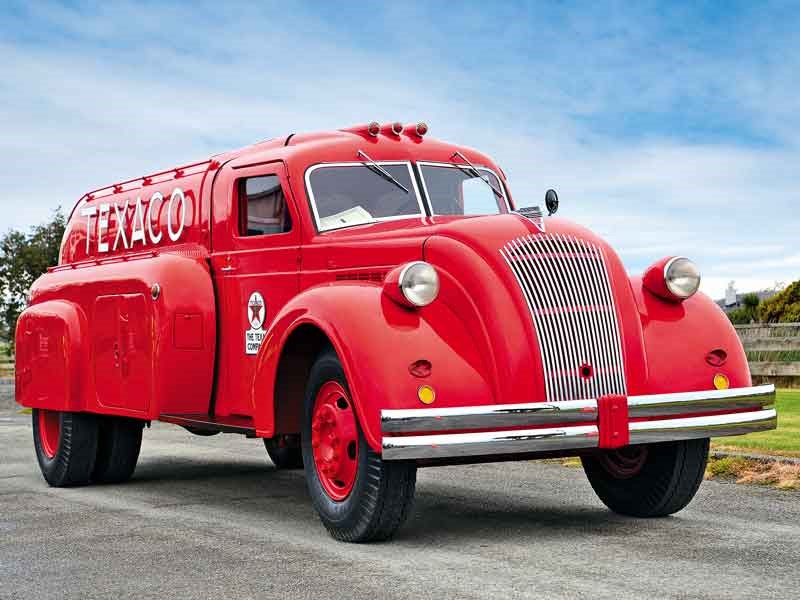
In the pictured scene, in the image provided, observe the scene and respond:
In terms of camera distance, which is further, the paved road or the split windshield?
the split windshield

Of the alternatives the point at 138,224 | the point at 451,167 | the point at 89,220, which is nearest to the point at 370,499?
the point at 451,167

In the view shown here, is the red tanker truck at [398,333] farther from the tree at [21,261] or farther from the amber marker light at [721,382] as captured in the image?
the tree at [21,261]

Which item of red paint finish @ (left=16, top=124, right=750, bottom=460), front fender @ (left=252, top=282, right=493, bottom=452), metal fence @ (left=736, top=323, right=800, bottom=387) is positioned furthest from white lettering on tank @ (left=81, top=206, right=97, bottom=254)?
metal fence @ (left=736, top=323, right=800, bottom=387)

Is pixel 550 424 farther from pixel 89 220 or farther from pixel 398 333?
pixel 89 220

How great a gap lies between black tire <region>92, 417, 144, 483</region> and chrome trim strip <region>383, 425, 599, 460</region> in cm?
490

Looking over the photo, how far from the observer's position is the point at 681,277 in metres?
7.32

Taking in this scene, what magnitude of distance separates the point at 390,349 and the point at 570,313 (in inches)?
42.9

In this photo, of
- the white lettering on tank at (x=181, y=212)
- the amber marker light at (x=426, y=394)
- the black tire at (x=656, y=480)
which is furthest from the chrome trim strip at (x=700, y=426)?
the white lettering on tank at (x=181, y=212)

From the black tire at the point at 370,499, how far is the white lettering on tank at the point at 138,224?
393 centimetres

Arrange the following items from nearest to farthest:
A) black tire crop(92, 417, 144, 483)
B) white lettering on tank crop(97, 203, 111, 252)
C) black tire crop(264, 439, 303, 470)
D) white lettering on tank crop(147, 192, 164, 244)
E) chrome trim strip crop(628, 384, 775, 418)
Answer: chrome trim strip crop(628, 384, 775, 418) → white lettering on tank crop(147, 192, 164, 244) → black tire crop(92, 417, 144, 483) → white lettering on tank crop(97, 203, 111, 252) → black tire crop(264, 439, 303, 470)

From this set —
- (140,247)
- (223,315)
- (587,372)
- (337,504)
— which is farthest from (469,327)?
(140,247)

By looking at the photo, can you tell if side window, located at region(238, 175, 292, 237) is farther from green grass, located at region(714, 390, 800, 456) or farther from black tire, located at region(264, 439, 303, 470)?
green grass, located at region(714, 390, 800, 456)

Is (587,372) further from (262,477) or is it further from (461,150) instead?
(262,477)

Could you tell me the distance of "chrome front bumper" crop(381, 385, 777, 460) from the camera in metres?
6.16
